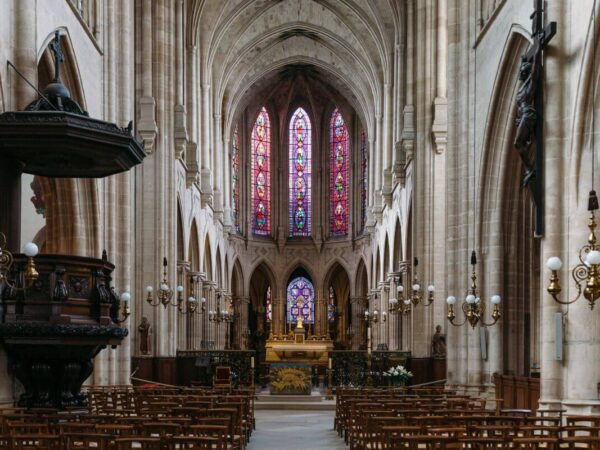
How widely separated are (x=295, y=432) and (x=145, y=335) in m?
10.5

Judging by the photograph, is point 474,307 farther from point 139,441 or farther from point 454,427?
point 139,441

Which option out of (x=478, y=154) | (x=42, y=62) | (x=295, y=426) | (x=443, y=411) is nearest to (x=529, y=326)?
(x=478, y=154)

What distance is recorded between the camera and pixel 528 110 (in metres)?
17.1

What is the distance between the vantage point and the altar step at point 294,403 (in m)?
30.8

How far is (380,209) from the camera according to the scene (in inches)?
1967

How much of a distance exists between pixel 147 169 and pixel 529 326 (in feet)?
46.0

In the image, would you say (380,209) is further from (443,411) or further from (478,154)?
(443,411)

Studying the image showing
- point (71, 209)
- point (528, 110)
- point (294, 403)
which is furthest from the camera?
point (294, 403)

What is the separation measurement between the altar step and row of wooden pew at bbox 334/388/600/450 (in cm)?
912

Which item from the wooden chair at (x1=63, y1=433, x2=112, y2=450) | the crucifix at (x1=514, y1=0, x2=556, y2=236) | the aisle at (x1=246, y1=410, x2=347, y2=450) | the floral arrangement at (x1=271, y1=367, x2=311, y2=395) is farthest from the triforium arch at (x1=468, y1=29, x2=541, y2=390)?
the wooden chair at (x1=63, y1=433, x2=112, y2=450)

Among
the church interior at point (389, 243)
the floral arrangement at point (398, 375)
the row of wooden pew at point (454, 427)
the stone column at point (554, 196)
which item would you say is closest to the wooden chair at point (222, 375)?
the church interior at point (389, 243)

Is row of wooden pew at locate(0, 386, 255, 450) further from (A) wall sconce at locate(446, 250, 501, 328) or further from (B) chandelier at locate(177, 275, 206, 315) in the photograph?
(B) chandelier at locate(177, 275, 206, 315)

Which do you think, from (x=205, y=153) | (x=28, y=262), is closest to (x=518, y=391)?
(x=28, y=262)

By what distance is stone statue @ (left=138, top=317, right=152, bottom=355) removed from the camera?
31.3m
